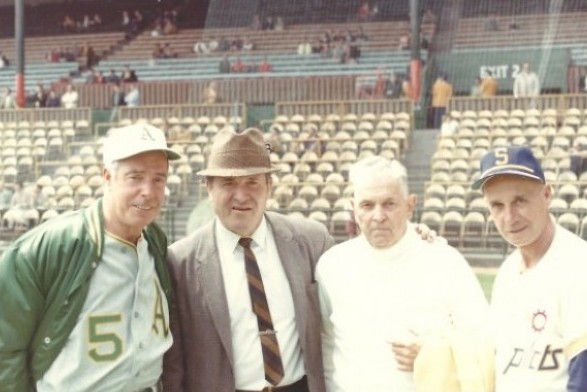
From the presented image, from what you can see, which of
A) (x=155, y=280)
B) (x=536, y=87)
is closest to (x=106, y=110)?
(x=536, y=87)

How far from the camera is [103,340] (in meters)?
3.22

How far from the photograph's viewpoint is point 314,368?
3615 millimetres

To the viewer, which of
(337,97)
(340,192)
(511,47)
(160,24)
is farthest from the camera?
(160,24)

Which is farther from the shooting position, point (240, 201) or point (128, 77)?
point (128, 77)

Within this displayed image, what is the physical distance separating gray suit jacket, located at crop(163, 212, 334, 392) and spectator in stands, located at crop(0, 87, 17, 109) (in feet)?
70.5

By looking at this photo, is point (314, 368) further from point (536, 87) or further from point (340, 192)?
point (536, 87)

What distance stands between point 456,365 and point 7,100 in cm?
2268

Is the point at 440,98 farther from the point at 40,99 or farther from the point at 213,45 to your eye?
the point at 40,99

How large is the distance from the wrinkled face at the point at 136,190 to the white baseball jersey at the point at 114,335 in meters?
0.12

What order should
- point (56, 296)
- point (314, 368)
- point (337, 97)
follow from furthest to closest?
point (337, 97) → point (314, 368) → point (56, 296)

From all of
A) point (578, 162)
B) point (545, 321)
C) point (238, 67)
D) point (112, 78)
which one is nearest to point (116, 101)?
point (112, 78)

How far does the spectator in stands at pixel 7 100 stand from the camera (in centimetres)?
2372

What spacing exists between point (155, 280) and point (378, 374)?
3.23ft

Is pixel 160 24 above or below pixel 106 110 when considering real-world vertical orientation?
above
